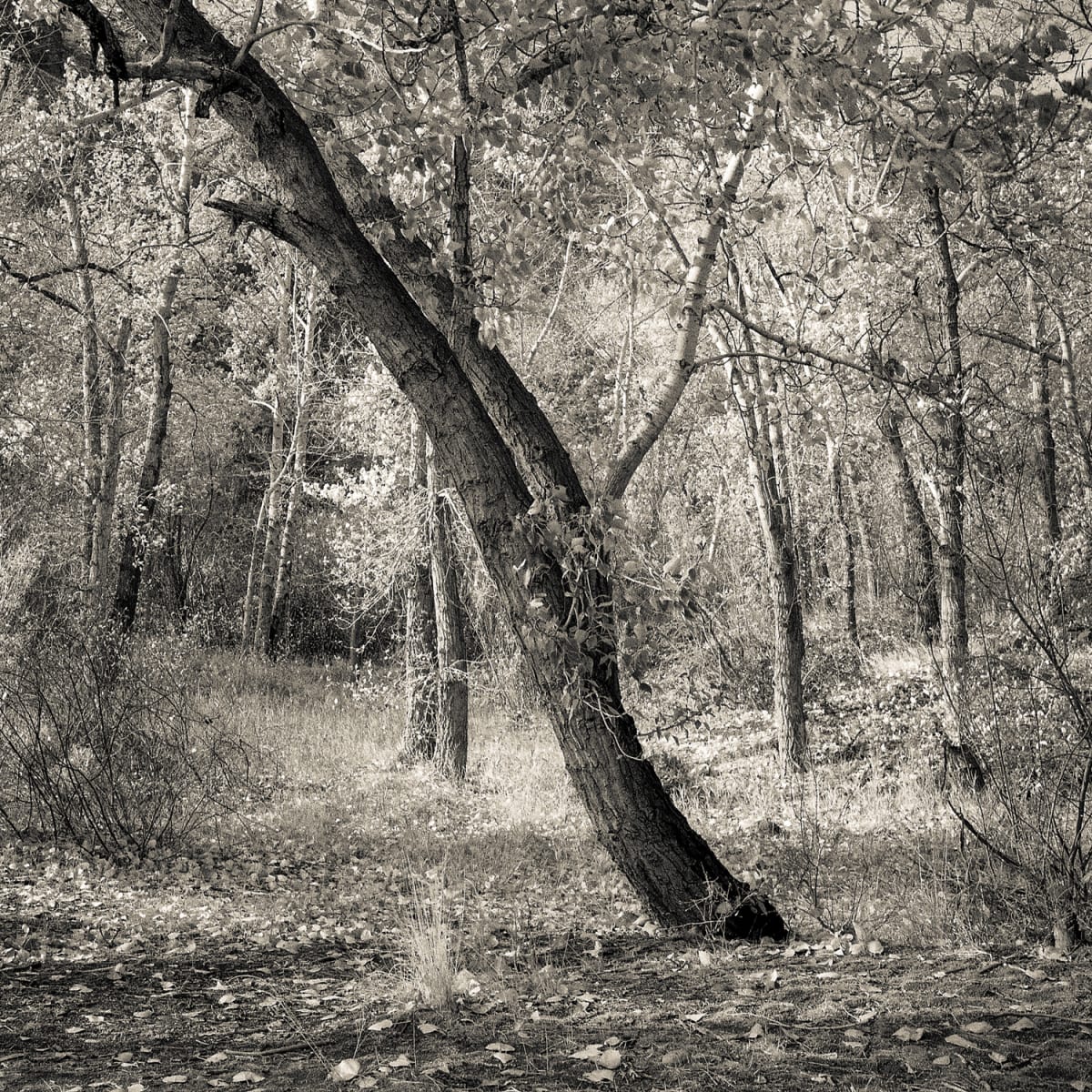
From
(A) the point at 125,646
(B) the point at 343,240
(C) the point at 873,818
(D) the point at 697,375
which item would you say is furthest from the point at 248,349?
(B) the point at 343,240

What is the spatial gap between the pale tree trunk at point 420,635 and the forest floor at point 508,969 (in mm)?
2108

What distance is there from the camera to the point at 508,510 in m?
4.75

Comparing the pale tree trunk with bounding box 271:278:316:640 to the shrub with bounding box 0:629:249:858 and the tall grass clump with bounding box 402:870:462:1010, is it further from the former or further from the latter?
the tall grass clump with bounding box 402:870:462:1010

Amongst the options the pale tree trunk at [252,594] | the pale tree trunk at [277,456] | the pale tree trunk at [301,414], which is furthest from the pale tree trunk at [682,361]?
the pale tree trunk at [252,594]

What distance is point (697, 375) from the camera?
15.6 meters

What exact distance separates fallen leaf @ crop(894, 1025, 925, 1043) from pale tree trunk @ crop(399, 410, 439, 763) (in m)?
7.42

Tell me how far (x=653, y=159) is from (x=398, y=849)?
17.7ft

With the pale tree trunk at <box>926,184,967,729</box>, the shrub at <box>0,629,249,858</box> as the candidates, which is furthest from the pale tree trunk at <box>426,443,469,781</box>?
the pale tree trunk at <box>926,184,967,729</box>

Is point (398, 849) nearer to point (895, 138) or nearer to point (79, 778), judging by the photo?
point (79, 778)

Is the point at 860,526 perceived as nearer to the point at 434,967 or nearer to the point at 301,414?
the point at 301,414

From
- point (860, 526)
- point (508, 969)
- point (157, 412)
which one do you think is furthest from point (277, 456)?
point (508, 969)

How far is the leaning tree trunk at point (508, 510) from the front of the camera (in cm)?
467

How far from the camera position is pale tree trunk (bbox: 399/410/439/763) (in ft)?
36.1

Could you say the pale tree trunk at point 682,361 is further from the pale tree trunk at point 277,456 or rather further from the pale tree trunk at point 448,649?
the pale tree trunk at point 277,456
